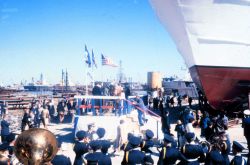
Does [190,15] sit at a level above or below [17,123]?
above

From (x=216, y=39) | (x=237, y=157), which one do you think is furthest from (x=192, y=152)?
(x=216, y=39)

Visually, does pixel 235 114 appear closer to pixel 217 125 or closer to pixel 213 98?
pixel 213 98

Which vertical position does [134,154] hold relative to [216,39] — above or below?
below

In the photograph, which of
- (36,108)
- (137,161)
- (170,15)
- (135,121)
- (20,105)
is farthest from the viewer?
(20,105)

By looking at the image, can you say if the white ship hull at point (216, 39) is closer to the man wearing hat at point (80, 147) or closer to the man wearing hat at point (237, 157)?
the man wearing hat at point (237, 157)

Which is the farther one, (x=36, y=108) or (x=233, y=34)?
(x=36, y=108)

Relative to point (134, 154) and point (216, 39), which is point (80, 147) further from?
point (216, 39)

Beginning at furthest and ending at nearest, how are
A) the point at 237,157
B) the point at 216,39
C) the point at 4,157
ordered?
1. the point at 216,39
2. the point at 237,157
3. the point at 4,157

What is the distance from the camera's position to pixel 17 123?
1534 centimetres

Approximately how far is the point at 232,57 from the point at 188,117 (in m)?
3.10

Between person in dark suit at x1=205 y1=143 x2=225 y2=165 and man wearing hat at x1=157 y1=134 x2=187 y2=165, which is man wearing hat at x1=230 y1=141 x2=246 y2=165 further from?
man wearing hat at x1=157 y1=134 x2=187 y2=165

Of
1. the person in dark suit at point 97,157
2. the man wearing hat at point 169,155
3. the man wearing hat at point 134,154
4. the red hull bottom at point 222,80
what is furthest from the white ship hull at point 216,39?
the person in dark suit at point 97,157

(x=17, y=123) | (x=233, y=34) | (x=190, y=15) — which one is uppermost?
(x=190, y=15)

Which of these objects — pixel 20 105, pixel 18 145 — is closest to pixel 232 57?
pixel 18 145
